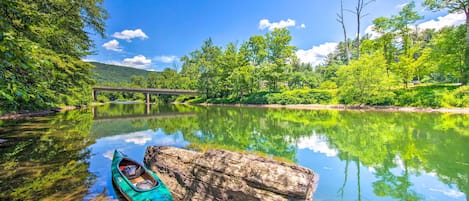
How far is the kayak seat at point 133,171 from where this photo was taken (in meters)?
6.21

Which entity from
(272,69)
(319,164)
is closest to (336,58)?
(272,69)

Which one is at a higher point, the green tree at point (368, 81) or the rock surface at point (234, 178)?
the green tree at point (368, 81)

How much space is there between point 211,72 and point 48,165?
159ft

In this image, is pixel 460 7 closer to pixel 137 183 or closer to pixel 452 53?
pixel 452 53

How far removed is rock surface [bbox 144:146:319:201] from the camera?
4.10 m

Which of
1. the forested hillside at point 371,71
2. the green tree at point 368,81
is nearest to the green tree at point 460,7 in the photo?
the forested hillside at point 371,71

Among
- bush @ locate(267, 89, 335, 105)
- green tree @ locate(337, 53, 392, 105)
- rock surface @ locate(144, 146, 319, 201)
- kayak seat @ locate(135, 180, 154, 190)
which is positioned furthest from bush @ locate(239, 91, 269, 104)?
kayak seat @ locate(135, 180, 154, 190)

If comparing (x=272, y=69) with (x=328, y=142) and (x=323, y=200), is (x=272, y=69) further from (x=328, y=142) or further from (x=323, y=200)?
(x=323, y=200)

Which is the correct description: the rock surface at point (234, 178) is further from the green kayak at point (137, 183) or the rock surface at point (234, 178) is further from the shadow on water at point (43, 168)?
the shadow on water at point (43, 168)

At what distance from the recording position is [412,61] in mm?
31641

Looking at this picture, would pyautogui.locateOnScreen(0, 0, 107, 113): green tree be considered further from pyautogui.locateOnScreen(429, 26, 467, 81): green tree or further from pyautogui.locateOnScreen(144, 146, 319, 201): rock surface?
pyautogui.locateOnScreen(429, 26, 467, 81): green tree

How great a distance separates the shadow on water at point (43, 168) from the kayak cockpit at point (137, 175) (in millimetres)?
1032

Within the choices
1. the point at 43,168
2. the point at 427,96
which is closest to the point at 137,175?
the point at 43,168

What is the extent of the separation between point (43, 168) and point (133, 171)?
157 inches
